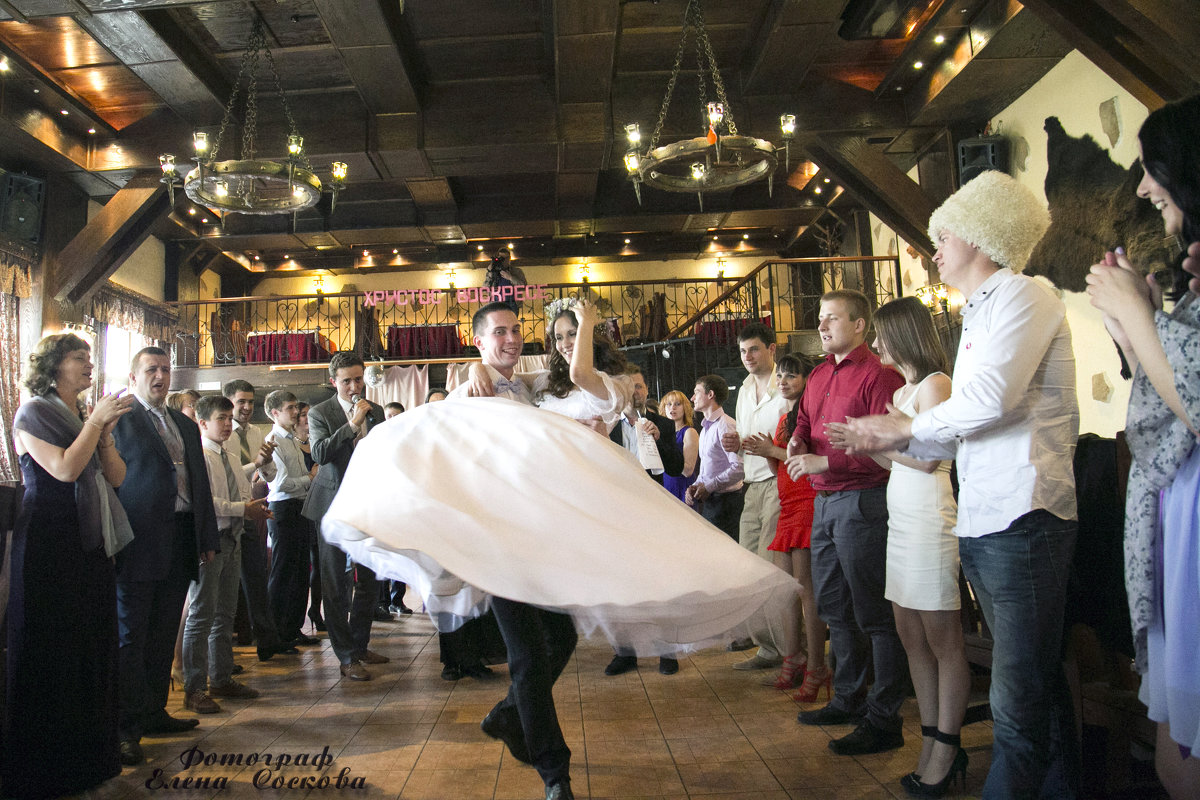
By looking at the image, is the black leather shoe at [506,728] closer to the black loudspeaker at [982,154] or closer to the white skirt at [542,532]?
the white skirt at [542,532]

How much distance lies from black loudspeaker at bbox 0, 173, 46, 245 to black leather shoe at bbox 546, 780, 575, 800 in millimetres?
9637

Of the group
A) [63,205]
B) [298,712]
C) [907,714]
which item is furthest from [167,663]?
[63,205]

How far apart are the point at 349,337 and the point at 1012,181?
1612 centimetres

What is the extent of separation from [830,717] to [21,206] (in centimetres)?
1022

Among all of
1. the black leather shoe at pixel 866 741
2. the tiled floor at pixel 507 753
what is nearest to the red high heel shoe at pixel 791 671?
the tiled floor at pixel 507 753

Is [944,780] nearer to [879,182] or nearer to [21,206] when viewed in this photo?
[879,182]

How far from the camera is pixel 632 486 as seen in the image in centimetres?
226

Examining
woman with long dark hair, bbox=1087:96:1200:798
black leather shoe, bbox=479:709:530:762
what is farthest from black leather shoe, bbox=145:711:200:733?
woman with long dark hair, bbox=1087:96:1200:798

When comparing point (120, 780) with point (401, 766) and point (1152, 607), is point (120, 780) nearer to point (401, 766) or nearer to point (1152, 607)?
point (401, 766)

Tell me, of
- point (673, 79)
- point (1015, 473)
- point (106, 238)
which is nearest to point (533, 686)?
point (1015, 473)

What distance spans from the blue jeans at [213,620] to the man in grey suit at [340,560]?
44cm

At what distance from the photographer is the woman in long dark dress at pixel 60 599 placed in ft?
8.22

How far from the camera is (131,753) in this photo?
2.91m

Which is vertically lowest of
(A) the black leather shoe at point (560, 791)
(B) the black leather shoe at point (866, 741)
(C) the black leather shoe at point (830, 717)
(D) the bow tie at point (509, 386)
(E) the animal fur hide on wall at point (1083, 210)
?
(C) the black leather shoe at point (830, 717)
